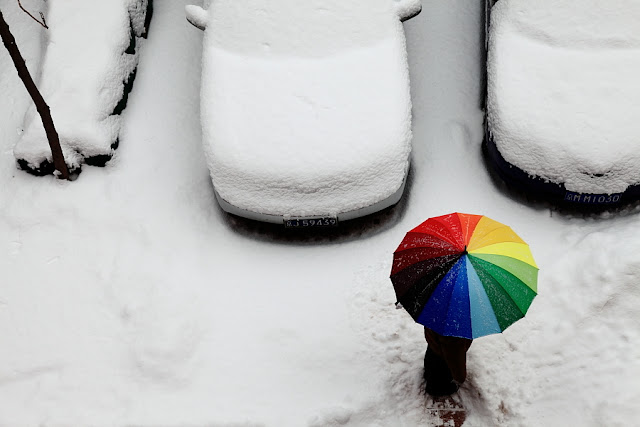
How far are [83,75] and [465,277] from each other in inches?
159

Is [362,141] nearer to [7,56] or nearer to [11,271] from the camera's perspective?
[11,271]

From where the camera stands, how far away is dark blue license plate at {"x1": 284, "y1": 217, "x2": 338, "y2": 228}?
198 inches

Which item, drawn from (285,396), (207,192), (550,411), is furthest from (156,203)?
(550,411)

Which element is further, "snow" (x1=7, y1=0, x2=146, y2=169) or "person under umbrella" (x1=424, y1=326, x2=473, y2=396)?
"snow" (x1=7, y1=0, x2=146, y2=169)

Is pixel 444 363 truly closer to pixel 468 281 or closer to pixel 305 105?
pixel 468 281

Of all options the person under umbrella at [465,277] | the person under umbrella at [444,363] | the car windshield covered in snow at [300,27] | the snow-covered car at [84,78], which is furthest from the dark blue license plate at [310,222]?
the snow-covered car at [84,78]

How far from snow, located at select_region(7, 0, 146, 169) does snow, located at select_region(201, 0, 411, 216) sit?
0.96 m

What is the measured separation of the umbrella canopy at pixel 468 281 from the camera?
3238 mm

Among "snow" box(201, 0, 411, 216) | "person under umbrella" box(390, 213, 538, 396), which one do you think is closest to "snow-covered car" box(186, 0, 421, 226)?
"snow" box(201, 0, 411, 216)

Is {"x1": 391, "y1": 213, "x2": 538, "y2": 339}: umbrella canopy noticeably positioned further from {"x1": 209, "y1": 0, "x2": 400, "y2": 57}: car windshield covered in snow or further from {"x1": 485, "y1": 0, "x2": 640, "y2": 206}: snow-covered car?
{"x1": 209, "y1": 0, "x2": 400, "y2": 57}: car windshield covered in snow

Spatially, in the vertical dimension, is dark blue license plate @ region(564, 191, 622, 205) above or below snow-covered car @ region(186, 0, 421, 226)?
below

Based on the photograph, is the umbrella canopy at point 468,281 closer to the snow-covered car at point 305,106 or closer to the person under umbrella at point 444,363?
the person under umbrella at point 444,363

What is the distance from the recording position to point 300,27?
211 inches

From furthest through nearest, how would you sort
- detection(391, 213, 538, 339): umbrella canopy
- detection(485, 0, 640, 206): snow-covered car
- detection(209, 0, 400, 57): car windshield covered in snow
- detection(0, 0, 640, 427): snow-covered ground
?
1. detection(209, 0, 400, 57): car windshield covered in snow
2. detection(485, 0, 640, 206): snow-covered car
3. detection(0, 0, 640, 427): snow-covered ground
4. detection(391, 213, 538, 339): umbrella canopy
